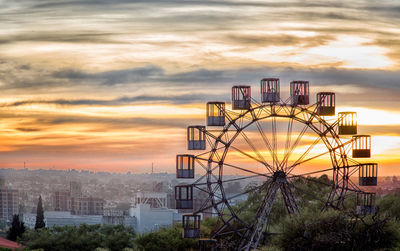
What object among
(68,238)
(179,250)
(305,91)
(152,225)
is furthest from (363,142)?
(152,225)

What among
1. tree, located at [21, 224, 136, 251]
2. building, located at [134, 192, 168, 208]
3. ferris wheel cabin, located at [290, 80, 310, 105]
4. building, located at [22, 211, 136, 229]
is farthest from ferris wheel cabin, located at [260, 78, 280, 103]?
building, located at [134, 192, 168, 208]

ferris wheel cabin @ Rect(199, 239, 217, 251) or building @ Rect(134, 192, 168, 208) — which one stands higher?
ferris wheel cabin @ Rect(199, 239, 217, 251)

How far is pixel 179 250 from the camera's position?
40344mm

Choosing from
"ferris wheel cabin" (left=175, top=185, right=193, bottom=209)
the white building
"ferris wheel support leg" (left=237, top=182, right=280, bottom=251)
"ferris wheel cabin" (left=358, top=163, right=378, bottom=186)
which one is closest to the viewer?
"ferris wheel support leg" (left=237, top=182, right=280, bottom=251)

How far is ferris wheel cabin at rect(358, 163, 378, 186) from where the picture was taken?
33.9 meters

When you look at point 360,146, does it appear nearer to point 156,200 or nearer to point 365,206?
point 365,206

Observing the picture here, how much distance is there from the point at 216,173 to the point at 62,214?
124 m

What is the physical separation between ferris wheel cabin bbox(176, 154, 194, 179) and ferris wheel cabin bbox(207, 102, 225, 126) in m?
1.88

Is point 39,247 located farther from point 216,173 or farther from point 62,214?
point 62,214

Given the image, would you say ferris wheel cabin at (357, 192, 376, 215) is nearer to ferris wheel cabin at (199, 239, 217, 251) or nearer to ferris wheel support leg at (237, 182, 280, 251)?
ferris wheel support leg at (237, 182, 280, 251)

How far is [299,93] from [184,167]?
6183 mm

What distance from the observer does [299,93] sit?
112ft

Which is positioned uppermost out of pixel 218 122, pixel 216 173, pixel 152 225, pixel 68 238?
pixel 218 122

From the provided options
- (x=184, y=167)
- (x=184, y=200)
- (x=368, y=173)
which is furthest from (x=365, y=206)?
(x=184, y=167)
